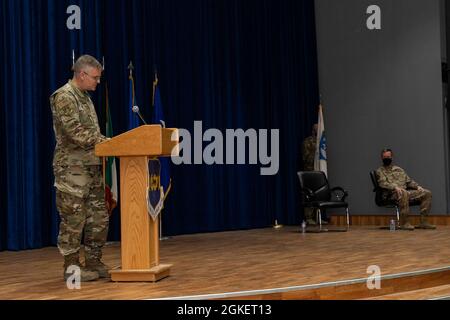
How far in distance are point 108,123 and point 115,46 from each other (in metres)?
1.12

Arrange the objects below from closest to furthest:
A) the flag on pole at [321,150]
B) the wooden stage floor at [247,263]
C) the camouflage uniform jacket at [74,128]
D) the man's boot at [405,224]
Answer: the wooden stage floor at [247,263] → the camouflage uniform jacket at [74,128] → the man's boot at [405,224] → the flag on pole at [321,150]

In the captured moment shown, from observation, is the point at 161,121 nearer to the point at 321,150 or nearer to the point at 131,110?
the point at 131,110

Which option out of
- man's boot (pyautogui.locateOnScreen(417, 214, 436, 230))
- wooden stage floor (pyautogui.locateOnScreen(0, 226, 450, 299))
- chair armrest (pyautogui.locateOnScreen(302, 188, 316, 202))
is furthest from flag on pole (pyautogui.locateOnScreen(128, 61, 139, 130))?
man's boot (pyautogui.locateOnScreen(417, 214, 436, 230))

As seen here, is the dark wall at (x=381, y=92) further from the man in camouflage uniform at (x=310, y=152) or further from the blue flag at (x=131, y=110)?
the blue flag at (x=131, y=110)

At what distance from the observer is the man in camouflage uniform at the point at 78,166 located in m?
4.29

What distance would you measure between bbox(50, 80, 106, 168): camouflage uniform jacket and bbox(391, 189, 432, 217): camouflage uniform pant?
5238 millimetres

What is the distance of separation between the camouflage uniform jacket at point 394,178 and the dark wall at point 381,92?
0.68 m

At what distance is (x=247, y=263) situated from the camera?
213 inches

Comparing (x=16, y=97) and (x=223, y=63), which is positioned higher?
(x=223, y=63)

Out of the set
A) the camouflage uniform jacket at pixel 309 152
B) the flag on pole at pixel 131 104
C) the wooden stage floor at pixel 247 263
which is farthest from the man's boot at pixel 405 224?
the flag on pole at pixel 131 104

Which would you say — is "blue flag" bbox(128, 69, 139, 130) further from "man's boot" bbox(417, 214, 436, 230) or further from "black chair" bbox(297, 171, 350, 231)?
"man's boot" bbox(417, 214, 436, 230)
